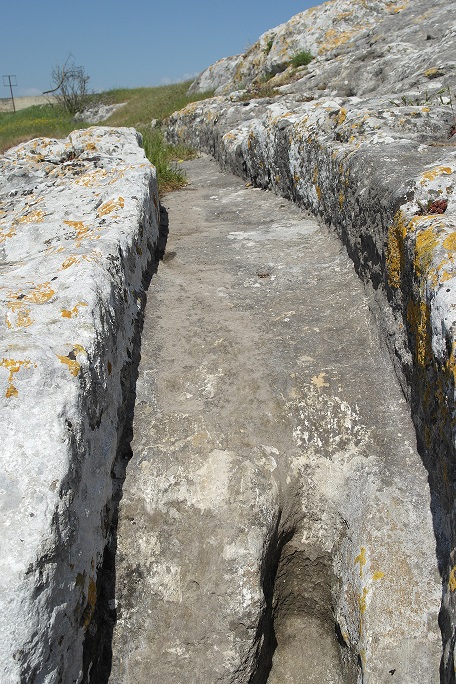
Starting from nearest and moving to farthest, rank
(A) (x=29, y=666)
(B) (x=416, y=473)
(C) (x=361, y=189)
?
(A) (x=29, y=666) < (B) (x=416, y=473) < (C) (x=361, y=189)

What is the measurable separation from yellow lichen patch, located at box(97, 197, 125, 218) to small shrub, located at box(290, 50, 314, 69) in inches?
347

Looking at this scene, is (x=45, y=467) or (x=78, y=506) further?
(x=78, y=506)

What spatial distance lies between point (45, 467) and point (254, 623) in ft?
3.40

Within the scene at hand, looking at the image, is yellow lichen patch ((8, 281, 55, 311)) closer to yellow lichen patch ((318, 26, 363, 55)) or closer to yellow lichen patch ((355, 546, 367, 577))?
yellow lichen patch ((355, 546, 367, 577))

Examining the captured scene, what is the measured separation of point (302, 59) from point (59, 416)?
1108 cm

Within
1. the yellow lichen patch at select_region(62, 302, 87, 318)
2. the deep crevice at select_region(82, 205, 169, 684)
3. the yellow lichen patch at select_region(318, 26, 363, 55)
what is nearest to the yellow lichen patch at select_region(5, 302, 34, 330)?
the yellow lichen patch at select_region(62, 302, 87, 318)

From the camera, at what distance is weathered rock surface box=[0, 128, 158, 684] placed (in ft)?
4.76

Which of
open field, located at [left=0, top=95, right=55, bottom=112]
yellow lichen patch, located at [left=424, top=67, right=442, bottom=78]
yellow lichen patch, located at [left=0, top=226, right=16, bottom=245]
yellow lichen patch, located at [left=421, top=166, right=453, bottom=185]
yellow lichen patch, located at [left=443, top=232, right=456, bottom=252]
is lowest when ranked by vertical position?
yellow lichen patch, located at [left=443, top=232, right=456, bottom=252]

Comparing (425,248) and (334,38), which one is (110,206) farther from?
(334,38)

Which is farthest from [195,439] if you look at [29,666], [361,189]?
[361,189]

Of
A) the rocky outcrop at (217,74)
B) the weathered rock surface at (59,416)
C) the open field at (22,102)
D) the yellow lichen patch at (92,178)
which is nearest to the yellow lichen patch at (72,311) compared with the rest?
the weathered rock surface at (59,416)

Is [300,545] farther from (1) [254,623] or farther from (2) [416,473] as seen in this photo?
(2) [416,473]

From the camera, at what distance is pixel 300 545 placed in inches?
89.4

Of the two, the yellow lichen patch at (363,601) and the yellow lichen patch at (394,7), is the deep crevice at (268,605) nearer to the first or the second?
the yellow lichen patch at (363,601)
